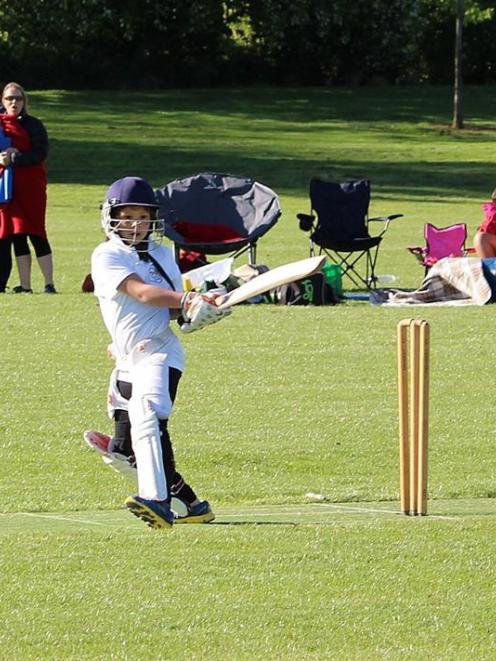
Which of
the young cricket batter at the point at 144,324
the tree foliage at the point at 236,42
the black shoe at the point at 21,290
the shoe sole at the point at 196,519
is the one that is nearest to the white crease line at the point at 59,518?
the shoe sole at the point at 196,519

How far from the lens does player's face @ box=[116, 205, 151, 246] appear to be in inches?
304

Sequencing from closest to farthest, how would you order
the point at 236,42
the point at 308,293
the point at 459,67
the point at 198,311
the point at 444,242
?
the point at 198,311
the point at 308,293
the point at 444,242
the point at 459,67
the point at 236,42

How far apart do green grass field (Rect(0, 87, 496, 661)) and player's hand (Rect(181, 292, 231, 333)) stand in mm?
962

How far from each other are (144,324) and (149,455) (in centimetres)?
60

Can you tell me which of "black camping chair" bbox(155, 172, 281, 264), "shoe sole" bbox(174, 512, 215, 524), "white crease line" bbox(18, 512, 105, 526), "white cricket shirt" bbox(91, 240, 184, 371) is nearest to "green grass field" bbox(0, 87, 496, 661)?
"white crease line" bbox(18, 512, 105, 526)

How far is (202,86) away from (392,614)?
46.8 m

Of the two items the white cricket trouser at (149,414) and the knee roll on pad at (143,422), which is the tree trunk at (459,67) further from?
the knee roll on pad at (143,422)

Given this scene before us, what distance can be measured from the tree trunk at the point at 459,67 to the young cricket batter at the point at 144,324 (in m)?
34.5

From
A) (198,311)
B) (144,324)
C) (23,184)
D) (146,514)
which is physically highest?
(198,311)

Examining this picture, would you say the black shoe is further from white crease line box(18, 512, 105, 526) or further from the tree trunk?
the tree trunk

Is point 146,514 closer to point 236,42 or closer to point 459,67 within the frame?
point 459,67

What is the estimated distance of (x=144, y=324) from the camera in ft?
25.1

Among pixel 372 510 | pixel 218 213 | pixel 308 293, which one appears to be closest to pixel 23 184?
pixel 308 293

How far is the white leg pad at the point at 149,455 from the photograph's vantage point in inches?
294
